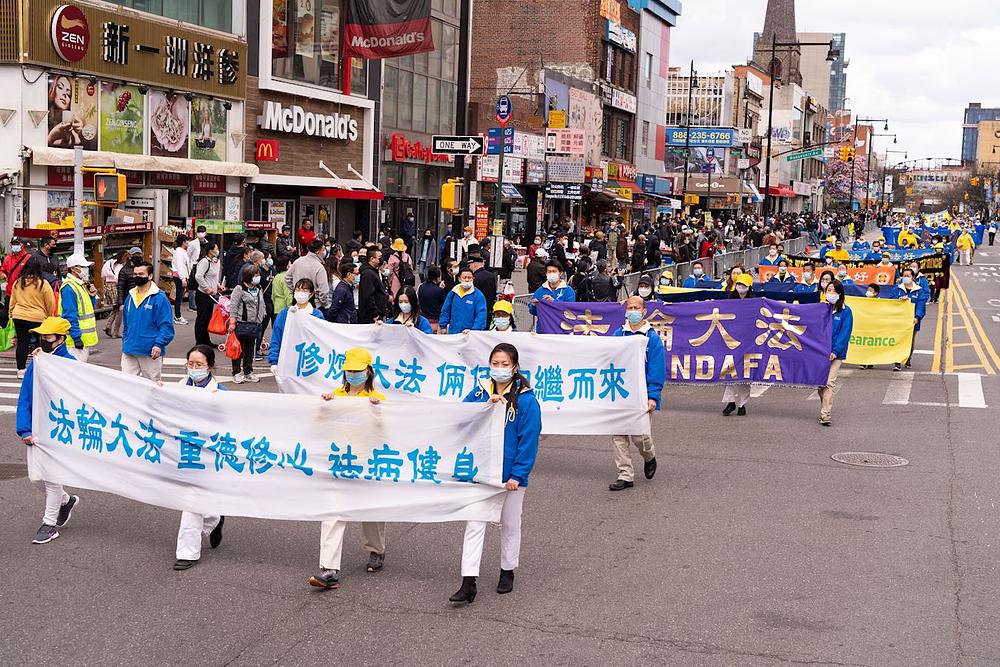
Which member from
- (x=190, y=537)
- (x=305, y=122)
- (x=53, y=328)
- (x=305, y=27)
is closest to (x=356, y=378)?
(x=190, y=537)

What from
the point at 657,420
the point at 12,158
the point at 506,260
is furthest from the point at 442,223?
the point at 657,420

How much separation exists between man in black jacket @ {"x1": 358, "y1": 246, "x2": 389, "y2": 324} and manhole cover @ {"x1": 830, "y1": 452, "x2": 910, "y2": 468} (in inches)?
298

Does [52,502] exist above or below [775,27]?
below

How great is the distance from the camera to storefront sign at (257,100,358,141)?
31.5m

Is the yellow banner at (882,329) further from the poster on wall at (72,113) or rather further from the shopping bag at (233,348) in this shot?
the poster on wall at (72,113)

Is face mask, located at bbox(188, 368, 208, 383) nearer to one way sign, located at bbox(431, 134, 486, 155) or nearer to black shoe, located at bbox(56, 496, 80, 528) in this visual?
black shoe, located at bbox(56, 496, 80, 528)

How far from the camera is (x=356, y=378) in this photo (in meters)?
7.95

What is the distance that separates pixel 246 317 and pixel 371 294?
6.56ft

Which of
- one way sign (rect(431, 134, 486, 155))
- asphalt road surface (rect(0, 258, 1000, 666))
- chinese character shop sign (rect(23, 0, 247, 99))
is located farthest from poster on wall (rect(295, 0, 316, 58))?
asphalt road surface (rect(0, 258, 1000, 666))

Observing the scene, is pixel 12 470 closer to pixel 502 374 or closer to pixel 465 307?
pixel 502 374

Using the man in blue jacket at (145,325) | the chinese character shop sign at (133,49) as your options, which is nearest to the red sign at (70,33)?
the chinese character shop sign at (133,49)

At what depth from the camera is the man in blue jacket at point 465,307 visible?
581 inches

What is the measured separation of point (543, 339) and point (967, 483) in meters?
4.31

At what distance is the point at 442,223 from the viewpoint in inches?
1763
